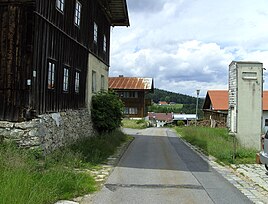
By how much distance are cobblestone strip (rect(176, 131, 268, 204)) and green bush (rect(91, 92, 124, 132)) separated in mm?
8311

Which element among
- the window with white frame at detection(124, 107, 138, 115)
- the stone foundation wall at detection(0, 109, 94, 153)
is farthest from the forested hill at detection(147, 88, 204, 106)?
the stone foundation wall at detection(0, 109, 94, 153)

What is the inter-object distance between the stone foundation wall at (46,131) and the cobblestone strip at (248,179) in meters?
5.85

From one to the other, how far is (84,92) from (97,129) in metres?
3.51

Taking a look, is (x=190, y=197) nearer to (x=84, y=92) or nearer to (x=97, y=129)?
(x=84, y=92)

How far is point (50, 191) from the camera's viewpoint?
7211 mm

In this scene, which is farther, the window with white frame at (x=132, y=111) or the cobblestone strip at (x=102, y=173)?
the window with white frame at (x=132, y=111)

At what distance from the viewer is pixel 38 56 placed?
1193cm

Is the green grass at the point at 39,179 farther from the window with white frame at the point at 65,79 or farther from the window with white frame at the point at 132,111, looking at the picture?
the window with white frame at the point at 132,111

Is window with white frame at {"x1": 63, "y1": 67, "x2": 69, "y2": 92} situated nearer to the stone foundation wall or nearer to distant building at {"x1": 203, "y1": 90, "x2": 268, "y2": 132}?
the stone foundation wall

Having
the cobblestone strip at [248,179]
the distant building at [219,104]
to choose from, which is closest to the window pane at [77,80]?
the cobblestone strip at [248,179]

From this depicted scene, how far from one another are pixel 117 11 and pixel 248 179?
18.3 meters

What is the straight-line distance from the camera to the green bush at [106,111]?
829 inches

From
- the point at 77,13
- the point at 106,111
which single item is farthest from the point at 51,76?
the point at 106,111

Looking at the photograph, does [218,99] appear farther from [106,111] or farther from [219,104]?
[106,111]
